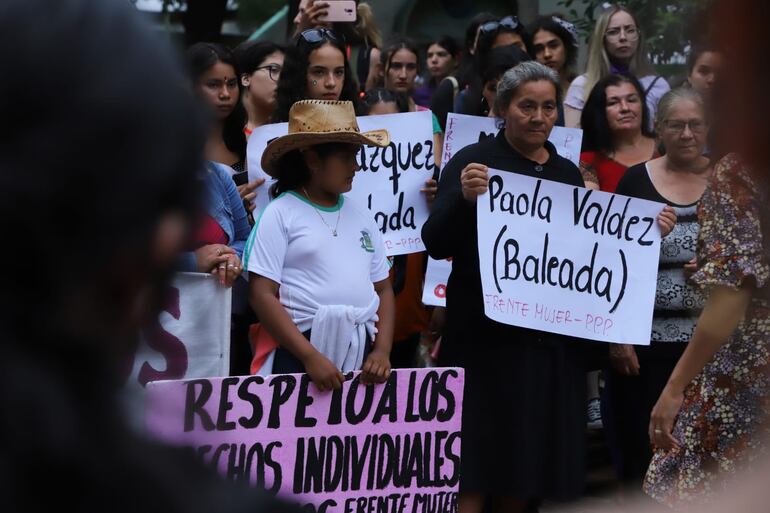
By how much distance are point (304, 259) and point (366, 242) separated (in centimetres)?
32

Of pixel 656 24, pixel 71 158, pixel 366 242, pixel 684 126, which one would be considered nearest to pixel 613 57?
pixel 656 24

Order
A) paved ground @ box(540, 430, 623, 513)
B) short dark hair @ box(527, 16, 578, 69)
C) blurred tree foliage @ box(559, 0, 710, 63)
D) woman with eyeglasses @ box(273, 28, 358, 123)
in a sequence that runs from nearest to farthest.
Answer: paved ground @ box(540, 430, 623, 513), woman with eyeglasses @ box(273, 28, 358, 123), blurred tree foliage @ box(559, 0, 710, 63), short dark hair @ box(527, 16, 578, 69)

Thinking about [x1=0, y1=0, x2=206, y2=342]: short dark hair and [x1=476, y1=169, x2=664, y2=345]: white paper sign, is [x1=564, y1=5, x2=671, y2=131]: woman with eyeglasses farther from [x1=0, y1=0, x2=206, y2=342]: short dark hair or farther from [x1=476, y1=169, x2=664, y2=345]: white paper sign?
→ [x1=0, y1=0, x2=206, y2=342]: short dark hair

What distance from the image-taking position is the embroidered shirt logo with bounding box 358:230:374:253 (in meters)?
4.95

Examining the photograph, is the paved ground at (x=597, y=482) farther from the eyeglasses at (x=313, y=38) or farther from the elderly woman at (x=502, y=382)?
the eyeglasses at (x=313, y=38)

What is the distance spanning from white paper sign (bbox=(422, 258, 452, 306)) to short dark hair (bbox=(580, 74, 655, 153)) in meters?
1.18

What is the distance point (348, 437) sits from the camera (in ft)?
→ 15.7

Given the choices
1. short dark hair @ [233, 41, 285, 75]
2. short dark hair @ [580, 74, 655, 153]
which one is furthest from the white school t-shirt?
short dark hair @ [580, 74, 655, 153]

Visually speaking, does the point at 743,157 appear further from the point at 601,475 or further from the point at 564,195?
the point at 601,475

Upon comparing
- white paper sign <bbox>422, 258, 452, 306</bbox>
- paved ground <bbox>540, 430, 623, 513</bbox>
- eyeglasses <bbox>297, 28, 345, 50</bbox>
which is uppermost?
eyeglasses <bbox>297, 28, 345, 50</bbox>

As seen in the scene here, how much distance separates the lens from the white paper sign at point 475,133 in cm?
600

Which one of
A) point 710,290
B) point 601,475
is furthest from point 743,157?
point 601,475

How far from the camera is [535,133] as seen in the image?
5.36 m

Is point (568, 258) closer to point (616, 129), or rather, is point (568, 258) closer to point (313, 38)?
point (616, 129)
